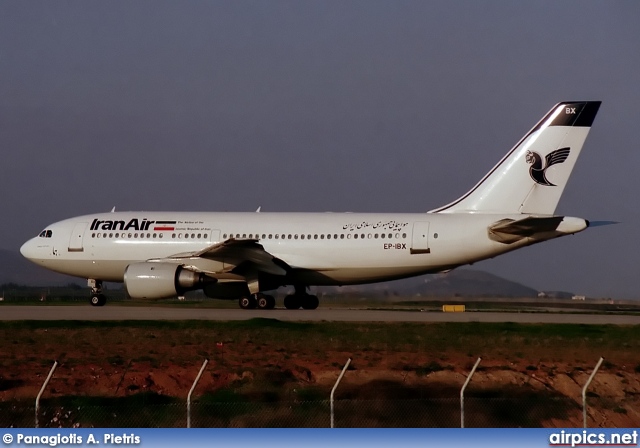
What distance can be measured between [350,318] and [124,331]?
335 inches

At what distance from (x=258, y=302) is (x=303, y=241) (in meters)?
2.98

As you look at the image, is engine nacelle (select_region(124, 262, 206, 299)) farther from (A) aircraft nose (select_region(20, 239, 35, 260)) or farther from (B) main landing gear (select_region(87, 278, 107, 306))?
(A) aircraft nose (select_region(20, 239, 35, 260))

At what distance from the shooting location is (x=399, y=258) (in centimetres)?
3753

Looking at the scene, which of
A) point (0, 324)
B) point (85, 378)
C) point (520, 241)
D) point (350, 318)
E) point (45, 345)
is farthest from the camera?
point (520, 241)

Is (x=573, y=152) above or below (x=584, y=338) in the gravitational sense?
above

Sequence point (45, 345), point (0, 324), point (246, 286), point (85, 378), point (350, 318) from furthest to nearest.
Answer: point (246, 286) → point (350, 318) → point (0, 324) → point (45, 345) → point (85, 378)

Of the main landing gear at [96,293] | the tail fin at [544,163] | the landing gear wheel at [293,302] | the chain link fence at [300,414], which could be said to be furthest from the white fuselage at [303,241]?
the chain link fence at [300,414]

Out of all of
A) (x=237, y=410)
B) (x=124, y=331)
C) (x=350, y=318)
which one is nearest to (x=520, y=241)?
(x=350, y=318)

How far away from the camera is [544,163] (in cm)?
3738

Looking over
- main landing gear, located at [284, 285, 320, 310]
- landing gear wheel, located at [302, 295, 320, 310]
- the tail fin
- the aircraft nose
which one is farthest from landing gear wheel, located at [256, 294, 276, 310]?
the aircraft nose

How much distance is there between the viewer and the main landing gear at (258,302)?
127ft

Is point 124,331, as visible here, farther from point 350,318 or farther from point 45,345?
point 350,318

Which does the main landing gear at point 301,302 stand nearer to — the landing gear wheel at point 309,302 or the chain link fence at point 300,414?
the landing gear wheel at point 309,302

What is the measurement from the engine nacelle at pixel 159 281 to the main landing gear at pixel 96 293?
591 centimetres
